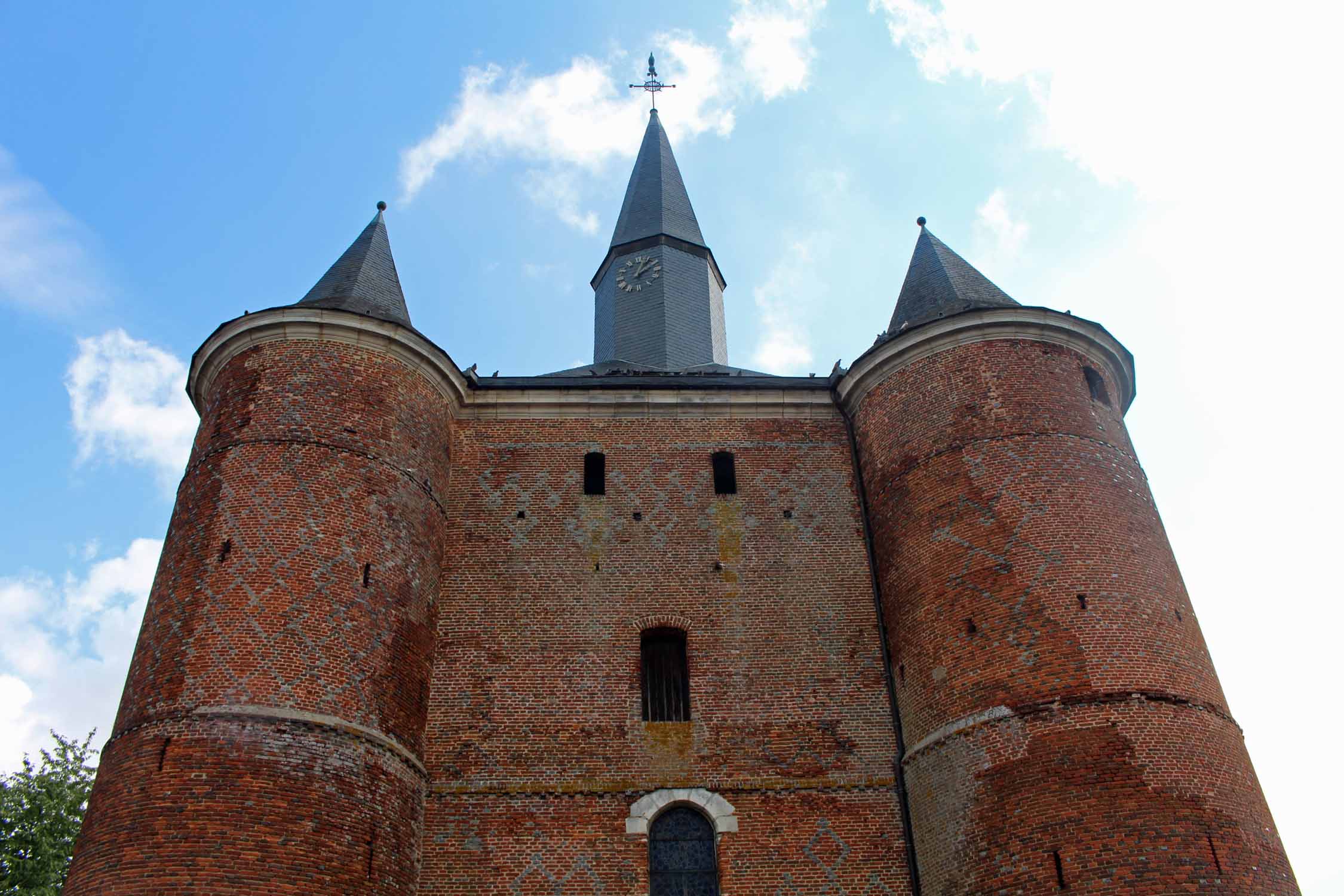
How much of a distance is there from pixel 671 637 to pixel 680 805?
2469mm

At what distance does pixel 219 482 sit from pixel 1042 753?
10.7 m

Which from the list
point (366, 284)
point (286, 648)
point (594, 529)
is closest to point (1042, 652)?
point (594, 529)

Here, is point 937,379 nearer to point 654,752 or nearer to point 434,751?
point 654,752

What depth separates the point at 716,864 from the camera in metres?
12.8

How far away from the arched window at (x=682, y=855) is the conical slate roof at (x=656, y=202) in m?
14.4

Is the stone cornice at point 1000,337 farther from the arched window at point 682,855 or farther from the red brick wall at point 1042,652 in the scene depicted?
the arched window at point 682,855

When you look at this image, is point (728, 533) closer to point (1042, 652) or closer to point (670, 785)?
point (670, 785)

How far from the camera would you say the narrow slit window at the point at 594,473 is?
16172mm

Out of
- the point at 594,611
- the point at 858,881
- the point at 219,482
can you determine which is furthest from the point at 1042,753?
the point at 219,482

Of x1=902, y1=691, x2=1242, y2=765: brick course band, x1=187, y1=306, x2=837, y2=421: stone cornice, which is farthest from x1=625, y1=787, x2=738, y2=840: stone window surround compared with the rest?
x1=187, y1=306, x2=837, y2=421: stone cornice

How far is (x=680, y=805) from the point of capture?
13.2m

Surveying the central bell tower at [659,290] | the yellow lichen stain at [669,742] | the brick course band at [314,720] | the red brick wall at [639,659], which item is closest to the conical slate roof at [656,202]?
the central bell tower at [659,290]

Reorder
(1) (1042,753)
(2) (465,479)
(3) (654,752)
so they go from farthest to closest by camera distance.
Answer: (2) (465,479)
(3) (654,752)
(1) (1042,753)

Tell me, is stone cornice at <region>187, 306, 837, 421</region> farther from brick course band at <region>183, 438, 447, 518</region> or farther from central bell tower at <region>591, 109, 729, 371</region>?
central bell tower at <region>591, 109, 729, 371</region>
